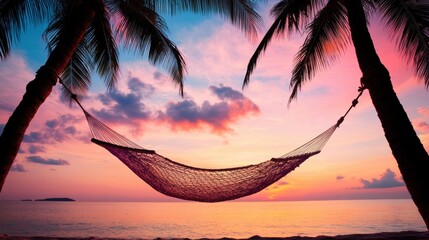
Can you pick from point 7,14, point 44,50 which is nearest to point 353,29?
point 7,14

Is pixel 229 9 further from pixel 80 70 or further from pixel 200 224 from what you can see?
pixel 200 224

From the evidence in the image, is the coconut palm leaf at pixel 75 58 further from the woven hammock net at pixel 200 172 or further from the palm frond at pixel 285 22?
the palm frond at pixel 285 22

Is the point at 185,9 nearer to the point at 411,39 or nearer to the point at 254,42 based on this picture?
the point at 254,42

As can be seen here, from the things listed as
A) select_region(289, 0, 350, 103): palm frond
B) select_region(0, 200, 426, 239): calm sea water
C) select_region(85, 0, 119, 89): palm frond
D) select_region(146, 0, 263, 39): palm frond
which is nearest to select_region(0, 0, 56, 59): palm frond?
select_region(85, 0, 119, 89): palm frond

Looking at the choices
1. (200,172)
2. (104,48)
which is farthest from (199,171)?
(104,48)

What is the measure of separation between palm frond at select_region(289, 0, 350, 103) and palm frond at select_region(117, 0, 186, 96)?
163 cm

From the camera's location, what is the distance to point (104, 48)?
4.59 m

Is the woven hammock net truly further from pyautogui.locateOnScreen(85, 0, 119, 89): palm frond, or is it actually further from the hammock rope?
pyautogui.locateOnScreen(85, 0, 119, 89): palm frond

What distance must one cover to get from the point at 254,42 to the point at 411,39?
172 centimetres

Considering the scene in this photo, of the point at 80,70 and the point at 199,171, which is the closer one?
the point at 199,171

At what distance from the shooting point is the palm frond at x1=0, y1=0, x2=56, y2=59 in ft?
11.0

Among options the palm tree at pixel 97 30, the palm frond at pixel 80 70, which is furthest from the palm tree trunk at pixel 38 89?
the palm frond at pixel 80 70

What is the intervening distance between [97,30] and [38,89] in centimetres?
197

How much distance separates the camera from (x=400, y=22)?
3.05m
